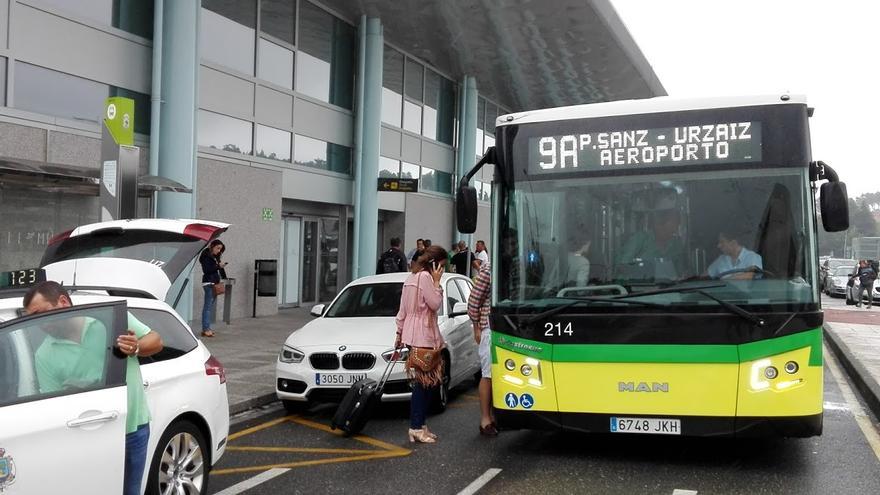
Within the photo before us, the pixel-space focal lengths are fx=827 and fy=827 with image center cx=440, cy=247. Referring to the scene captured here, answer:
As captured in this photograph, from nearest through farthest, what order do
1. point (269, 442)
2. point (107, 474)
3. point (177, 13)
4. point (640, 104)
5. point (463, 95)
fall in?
1. point (107, 474)
2. point (640, 104)
3. point (269, 442)
4. point (177, 13)
5. point (463, 95)

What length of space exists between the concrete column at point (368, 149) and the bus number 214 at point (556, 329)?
1474 cm

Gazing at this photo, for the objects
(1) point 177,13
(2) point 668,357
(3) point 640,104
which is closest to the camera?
(2) point 668,357

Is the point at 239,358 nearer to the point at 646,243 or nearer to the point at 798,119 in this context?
the point at 646,243

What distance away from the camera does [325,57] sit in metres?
19.9

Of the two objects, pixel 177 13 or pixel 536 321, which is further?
pixel 177 13

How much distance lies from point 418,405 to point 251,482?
5.76 ft

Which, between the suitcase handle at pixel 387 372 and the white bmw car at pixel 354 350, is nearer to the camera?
the suitcase handle at pixel 387 372

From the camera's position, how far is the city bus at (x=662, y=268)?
5.86m

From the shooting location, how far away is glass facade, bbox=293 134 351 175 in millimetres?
19078

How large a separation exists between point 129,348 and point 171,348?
38.0 inches

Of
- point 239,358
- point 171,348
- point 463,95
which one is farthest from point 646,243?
point 463,95

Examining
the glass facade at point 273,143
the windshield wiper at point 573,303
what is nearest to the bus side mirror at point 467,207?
the windshield wiper at point 573,303

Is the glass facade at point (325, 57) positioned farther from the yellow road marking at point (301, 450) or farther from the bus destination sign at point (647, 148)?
the bus destination sign at point (647, 148)

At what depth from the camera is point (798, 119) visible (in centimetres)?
Answer: 613
